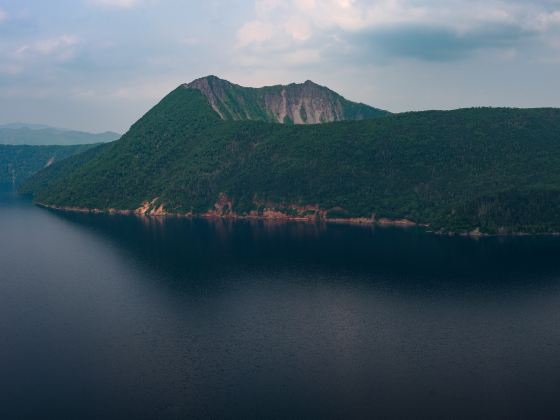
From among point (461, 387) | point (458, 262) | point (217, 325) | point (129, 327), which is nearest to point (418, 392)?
point (461, 387)

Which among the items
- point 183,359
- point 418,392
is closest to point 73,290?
point 183,359

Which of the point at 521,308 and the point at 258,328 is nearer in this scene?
the point at 258,328

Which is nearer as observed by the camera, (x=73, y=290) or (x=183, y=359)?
(x=183, y=359)

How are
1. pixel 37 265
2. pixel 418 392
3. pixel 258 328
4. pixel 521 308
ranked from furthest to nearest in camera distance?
1. pixel 37 265
2. pixel 521 308
3. pixel 258 328
4. pixel 418 392

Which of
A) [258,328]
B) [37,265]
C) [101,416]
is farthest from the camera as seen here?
[37,265]

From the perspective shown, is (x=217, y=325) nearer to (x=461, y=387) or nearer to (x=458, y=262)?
(x=461, y=387)

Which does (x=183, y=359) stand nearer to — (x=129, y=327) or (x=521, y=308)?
(x=129, y=327)
